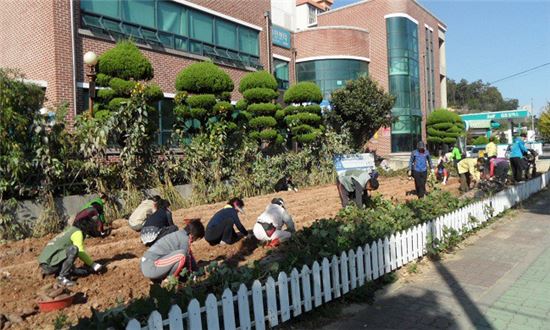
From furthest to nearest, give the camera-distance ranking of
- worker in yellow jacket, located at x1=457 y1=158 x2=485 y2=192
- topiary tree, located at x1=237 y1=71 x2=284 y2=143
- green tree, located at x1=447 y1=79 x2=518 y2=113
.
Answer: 1. green tree, located at x1=447 y1=79 x2=518 y2=113
2. topiary tree, located at x1=237 y1=71 x2=284 y2=143
3. worker in yellow jacket, located at x1=457 y1=158 x2=485 y2=192

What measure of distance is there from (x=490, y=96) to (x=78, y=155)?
114 metres

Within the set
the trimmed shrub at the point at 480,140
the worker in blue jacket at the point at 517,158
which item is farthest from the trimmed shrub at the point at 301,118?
the trimmed shrub at the point at 480,140

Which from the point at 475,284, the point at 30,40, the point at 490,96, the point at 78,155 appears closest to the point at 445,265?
the point at 475,284

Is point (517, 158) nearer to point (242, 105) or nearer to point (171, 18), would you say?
point (242, 105)

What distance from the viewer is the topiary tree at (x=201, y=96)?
13.6 m

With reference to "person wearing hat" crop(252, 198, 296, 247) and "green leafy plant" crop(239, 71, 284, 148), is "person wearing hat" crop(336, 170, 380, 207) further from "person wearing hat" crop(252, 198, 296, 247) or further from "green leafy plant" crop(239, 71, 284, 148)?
"green leafy plant" crop(239, 71, 284, 148)

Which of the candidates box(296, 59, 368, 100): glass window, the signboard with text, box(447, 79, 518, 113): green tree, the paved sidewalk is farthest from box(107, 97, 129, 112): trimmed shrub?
box(447, 79, 518, 113): green tree

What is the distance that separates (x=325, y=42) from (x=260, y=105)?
14.2 metres

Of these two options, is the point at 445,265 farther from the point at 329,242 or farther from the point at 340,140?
the point at 340,140

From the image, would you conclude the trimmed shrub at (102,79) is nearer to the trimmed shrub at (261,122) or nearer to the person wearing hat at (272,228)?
the trimmed shrub at (261,122)

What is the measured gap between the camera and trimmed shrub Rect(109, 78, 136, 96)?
38.9 ft

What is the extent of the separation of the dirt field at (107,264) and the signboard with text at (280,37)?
50.7ft

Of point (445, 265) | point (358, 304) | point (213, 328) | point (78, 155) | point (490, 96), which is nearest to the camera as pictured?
point (213, 328)

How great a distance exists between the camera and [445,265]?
683cm
